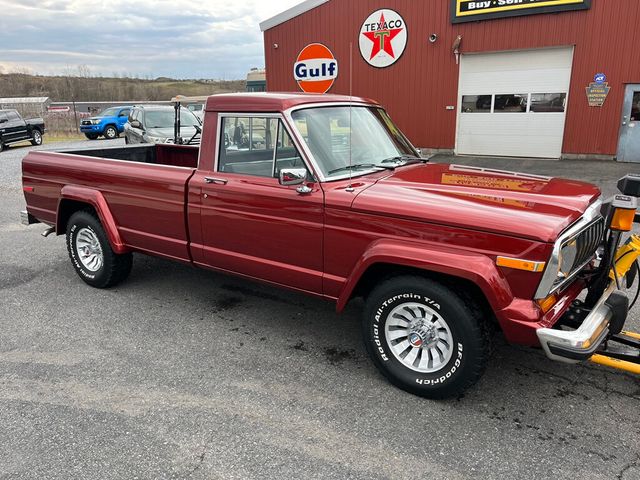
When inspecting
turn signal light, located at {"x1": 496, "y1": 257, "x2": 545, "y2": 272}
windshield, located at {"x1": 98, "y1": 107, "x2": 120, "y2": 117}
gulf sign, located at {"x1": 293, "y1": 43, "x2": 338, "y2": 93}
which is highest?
gulf sign, located at {"x1": 293, "y1": 43, "x2": 338, "y2": 93}

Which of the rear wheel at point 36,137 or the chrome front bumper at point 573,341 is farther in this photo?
the rear wheel at point 36,137

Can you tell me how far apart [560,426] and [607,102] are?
1289cm

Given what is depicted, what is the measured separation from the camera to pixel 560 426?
3031 millimetres

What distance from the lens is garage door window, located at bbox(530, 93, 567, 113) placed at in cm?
1382

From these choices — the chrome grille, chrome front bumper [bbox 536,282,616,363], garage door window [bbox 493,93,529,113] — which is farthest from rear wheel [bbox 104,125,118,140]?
chrome front bumper [bbox 536,282,616,363]

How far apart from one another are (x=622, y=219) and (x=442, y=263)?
1148mm

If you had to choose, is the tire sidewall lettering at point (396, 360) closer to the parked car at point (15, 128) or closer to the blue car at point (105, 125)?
the parked car at point (15, 128)

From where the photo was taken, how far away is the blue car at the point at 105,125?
25.7 meters

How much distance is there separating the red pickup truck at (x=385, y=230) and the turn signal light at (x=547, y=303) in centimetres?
1

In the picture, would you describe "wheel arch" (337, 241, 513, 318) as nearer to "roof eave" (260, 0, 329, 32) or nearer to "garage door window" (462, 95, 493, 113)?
"garage door window" (462, 95, 493, 113)

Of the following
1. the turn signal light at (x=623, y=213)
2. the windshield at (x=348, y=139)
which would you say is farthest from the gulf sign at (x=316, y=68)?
the turn signal light at (x=623, y=213)

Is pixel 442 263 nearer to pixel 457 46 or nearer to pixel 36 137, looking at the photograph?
pixel 457 46

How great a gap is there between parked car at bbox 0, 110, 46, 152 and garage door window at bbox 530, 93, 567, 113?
20.8 m

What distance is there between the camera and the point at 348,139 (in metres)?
4.01
